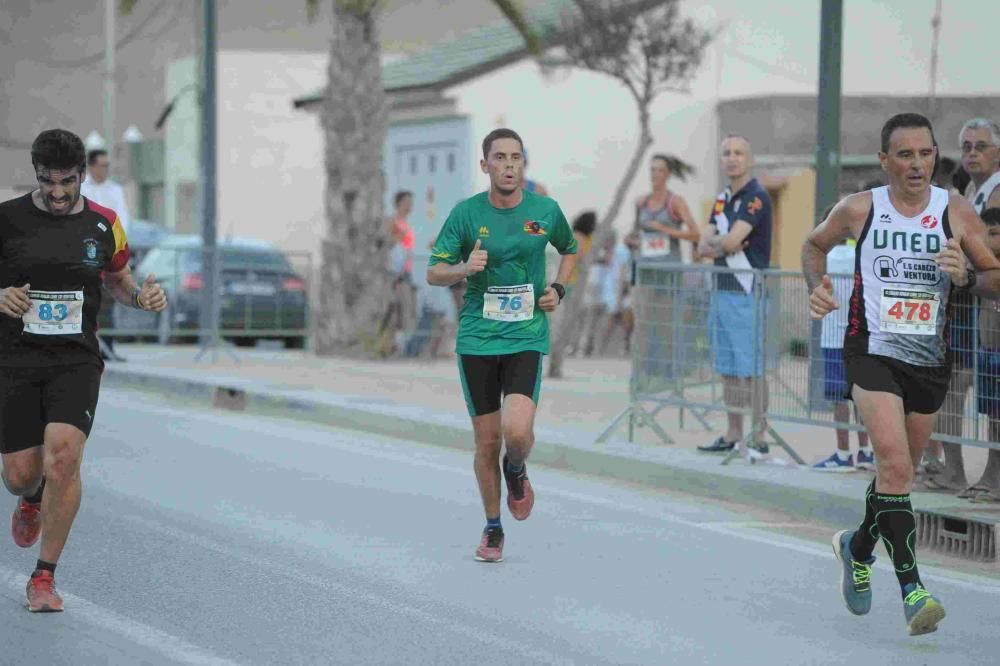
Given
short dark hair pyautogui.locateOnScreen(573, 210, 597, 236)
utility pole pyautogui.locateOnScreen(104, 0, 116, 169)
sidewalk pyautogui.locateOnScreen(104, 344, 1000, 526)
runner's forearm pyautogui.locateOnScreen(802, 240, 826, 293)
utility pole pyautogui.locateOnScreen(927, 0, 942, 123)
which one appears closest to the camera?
runner's forearm pyautogui.locateOnScreen(802, 240, 826, 293)

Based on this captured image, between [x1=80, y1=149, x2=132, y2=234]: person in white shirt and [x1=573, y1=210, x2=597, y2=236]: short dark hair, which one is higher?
[x1=80, y1=149, x2=132, y2=234]: person in white shirt

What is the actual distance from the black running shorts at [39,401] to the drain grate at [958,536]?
14.9ft

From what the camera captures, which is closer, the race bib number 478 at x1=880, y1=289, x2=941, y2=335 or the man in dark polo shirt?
the race bib number 478 at x1=880, y1=289, x2=941, y2=335

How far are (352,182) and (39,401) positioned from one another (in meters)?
15.8

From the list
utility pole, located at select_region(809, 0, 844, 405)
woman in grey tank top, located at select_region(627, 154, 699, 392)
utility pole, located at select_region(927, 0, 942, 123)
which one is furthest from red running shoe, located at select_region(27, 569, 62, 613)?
utility pole, located at select_region(927, 0, 942, 123)

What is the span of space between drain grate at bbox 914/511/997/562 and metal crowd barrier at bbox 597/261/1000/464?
26.6 inches

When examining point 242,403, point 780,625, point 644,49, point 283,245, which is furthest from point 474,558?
point 283,245

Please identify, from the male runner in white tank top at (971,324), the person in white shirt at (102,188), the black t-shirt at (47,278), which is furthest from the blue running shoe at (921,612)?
the person in white shirt at (102,188)

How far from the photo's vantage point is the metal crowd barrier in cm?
1032

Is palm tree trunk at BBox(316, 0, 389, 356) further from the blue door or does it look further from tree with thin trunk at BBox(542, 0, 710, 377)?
the blue door

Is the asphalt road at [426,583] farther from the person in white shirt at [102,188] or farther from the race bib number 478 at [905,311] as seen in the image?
the person in white shirt at [102,188]

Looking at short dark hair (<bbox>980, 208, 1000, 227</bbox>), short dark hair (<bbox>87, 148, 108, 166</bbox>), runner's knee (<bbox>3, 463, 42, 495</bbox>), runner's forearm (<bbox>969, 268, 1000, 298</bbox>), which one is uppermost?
short dark hair (<bbox>87, 148, 108, 166</bbox>)

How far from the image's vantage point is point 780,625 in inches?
298

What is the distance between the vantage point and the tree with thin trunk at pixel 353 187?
2300cm
